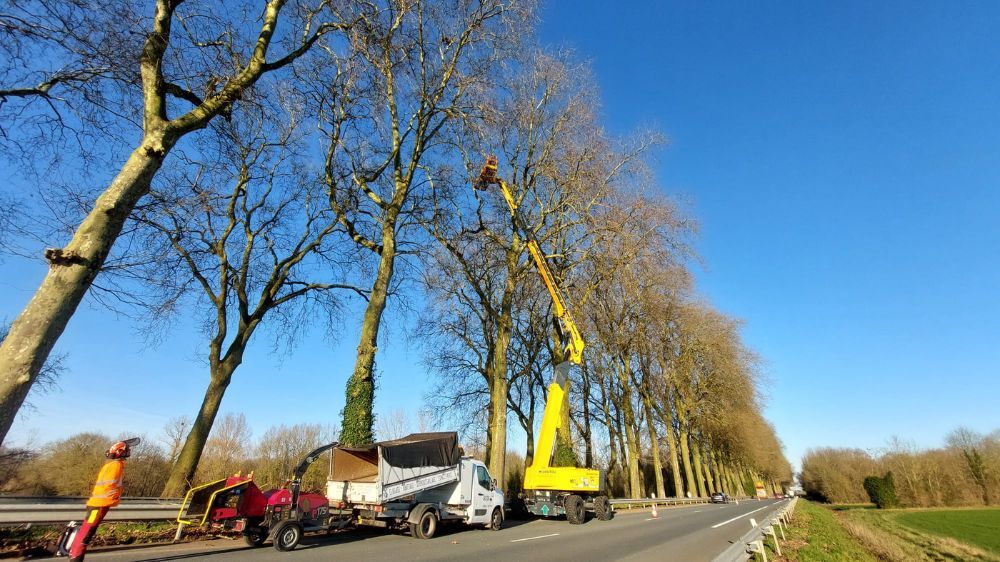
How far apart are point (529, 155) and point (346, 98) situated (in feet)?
31.9

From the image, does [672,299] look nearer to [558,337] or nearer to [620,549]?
[558,337]

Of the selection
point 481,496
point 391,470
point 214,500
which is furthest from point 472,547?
point 214,500

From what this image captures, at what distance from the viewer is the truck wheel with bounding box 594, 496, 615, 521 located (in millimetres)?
17078

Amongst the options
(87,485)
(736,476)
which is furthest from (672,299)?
(736,476)

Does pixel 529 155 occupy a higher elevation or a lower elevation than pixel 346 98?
higher

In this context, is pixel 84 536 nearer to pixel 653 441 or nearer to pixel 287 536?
pixel 287 536

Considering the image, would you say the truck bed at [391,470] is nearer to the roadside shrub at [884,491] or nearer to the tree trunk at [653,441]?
the tree trunk at [653,441]

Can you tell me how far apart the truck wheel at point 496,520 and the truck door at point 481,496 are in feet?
0.82

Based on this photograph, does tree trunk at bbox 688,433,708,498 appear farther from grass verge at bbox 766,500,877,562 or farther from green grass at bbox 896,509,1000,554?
grass verge at bbox 766,500,877,562

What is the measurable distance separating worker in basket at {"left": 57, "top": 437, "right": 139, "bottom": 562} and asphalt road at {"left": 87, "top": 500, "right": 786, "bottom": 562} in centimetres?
68

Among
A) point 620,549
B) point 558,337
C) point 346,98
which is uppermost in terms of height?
point 346,98

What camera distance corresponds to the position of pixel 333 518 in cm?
985

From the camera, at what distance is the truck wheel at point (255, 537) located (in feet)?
29.1

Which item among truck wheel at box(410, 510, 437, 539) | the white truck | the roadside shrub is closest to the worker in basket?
the white truck
